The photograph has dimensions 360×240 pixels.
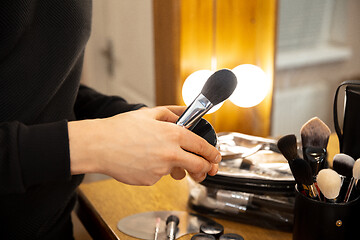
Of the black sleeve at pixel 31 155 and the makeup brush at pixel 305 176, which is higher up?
the black sleeve at pixel 31 155

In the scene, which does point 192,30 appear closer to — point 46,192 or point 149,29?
point 149,29

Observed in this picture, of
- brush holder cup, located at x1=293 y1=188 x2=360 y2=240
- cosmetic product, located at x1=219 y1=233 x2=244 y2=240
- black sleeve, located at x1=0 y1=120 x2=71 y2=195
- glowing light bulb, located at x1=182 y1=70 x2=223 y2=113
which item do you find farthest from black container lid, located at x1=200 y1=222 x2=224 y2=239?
glowing light bulb, located at x1=182 y1=70 x2=223 y2=113

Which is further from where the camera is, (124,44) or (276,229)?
(124,44)

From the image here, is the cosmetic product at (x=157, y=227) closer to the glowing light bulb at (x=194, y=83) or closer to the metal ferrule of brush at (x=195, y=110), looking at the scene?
the metal ferrule of brush at (x=195, y=110)

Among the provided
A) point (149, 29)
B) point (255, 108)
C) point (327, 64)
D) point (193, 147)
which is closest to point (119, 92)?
point (149, 29)

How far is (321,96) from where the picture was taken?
5.80 ft

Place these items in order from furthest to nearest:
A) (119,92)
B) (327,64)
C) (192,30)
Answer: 1. (119,92)
2. (327,64)
3. (192,30)

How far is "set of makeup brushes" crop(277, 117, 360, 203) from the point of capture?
1.80ft

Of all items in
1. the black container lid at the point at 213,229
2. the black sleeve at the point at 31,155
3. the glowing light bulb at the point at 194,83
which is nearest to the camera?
the black sleeve at the point at 31,155

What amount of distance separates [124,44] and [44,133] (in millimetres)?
1387

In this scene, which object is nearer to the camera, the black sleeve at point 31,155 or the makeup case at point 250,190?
the black sleeve at point 31,155

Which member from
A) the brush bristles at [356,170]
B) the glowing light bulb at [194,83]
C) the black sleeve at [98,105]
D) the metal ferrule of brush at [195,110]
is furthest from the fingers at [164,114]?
the glowing light bulb at [194,83]

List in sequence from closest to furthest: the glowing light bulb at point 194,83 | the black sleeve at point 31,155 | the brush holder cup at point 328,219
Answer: the black sleeve at point 31,155
the brush holder cup at point 328,219
the glowing light bulb at point 194,83

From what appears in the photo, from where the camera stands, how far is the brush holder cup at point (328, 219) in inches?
22.4
